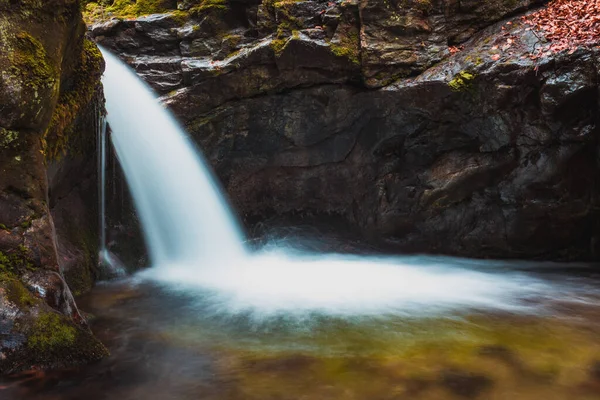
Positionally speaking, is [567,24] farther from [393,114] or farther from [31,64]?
[31,64]

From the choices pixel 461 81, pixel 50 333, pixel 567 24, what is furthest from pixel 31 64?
pixel 567 24

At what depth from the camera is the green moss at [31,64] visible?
3.87 meters

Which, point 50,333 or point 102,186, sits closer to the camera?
point 50,333

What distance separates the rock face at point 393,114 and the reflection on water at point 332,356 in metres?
3.38

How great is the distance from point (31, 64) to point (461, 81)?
268 inches

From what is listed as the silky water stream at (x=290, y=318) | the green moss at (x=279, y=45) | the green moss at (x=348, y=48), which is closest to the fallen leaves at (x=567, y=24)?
the green moss at (x=348, y=48)

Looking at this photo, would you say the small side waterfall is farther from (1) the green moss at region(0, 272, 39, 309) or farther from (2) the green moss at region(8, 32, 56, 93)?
(1) the green moss at region(0, 272, 39, 309)

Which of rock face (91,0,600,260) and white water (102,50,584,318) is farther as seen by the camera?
rock face (91,0,600,260)

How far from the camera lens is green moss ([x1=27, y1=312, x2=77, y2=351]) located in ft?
10.7

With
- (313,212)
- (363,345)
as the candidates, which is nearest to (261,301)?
(363,345)

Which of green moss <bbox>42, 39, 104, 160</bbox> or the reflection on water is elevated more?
green moss <bbox>42, 39, 104, 160</bbox>

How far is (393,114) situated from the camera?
8719 millimetres

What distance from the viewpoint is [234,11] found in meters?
9.34

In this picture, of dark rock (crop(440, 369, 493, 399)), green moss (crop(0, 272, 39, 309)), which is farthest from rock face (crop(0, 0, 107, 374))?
dark rock (crop(440, 369, 493, 399))
